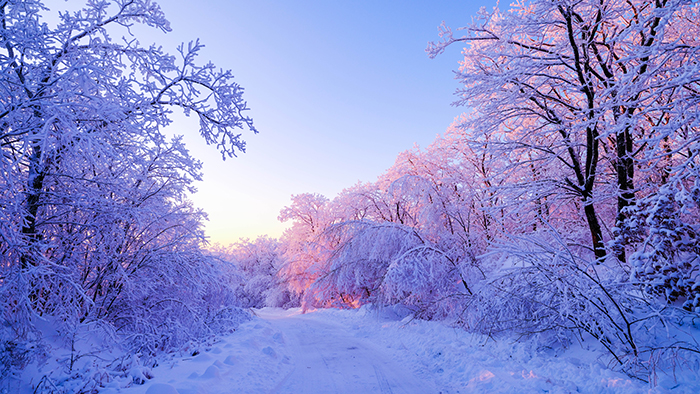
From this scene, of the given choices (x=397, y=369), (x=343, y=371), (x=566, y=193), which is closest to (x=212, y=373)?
(x=343, y=371)

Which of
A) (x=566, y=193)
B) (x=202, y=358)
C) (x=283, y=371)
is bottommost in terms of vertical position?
(x=283, y=371)

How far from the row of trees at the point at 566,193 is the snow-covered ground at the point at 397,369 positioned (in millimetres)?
427

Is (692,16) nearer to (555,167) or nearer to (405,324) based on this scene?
(555,167)

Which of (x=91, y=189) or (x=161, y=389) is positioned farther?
(x=91, y=189)

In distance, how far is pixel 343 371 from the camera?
227 inches

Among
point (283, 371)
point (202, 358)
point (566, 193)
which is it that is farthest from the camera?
point (566, 193)

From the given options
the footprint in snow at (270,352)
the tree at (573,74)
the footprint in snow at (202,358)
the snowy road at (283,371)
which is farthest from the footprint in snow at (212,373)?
the tree at (573,74)

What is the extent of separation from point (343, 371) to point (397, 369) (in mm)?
1052

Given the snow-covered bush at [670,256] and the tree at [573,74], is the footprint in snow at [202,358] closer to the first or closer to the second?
the snow-covered bush at [670,256]

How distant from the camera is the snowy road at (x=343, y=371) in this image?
4.92 metres

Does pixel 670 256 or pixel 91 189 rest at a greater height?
pixel 91 189

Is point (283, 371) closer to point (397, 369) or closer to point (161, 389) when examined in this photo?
point (397, 369)

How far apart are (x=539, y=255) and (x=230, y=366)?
6.03m

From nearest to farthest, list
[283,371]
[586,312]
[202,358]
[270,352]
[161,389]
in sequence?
[161,389] → [586,312] → [202,358] → [283,371] → [270,352]
